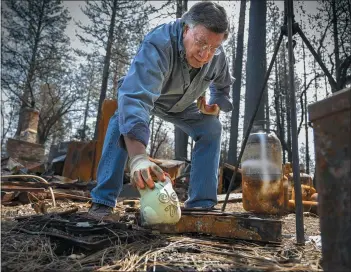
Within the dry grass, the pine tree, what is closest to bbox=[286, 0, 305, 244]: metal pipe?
the dry grass

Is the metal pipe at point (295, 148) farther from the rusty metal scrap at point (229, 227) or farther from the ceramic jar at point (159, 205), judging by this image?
the ceramic jar at point (159, 205)

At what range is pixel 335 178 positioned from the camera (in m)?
1.06

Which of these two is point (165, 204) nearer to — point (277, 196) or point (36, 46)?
point (277, 196)

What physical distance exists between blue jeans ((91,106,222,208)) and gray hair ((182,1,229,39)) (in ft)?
2.83

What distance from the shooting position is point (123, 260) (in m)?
1.30

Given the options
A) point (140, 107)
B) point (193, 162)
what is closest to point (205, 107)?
point (193, 162)

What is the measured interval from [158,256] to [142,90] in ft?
3.17

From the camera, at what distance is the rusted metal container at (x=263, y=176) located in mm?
3637

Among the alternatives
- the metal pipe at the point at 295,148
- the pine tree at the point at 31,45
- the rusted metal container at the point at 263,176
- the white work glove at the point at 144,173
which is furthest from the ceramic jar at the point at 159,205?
the pine tree at the point at 31,45

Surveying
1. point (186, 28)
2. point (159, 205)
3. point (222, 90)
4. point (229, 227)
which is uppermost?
point (186, 28)

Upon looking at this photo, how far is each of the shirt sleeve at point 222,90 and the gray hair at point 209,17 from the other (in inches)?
27.4

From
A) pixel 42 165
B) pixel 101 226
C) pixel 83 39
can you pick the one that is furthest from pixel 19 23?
pixel 101 226

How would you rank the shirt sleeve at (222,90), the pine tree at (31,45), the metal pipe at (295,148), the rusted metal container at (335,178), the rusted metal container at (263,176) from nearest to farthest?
the rusted metal container at (335,178) → the metal pipe at (295,148) → the shirt sleeve at (222,90) → the rusted metal container at (263,176) → the pine tree at (31,45)

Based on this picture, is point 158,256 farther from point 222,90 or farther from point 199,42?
point 222,90
